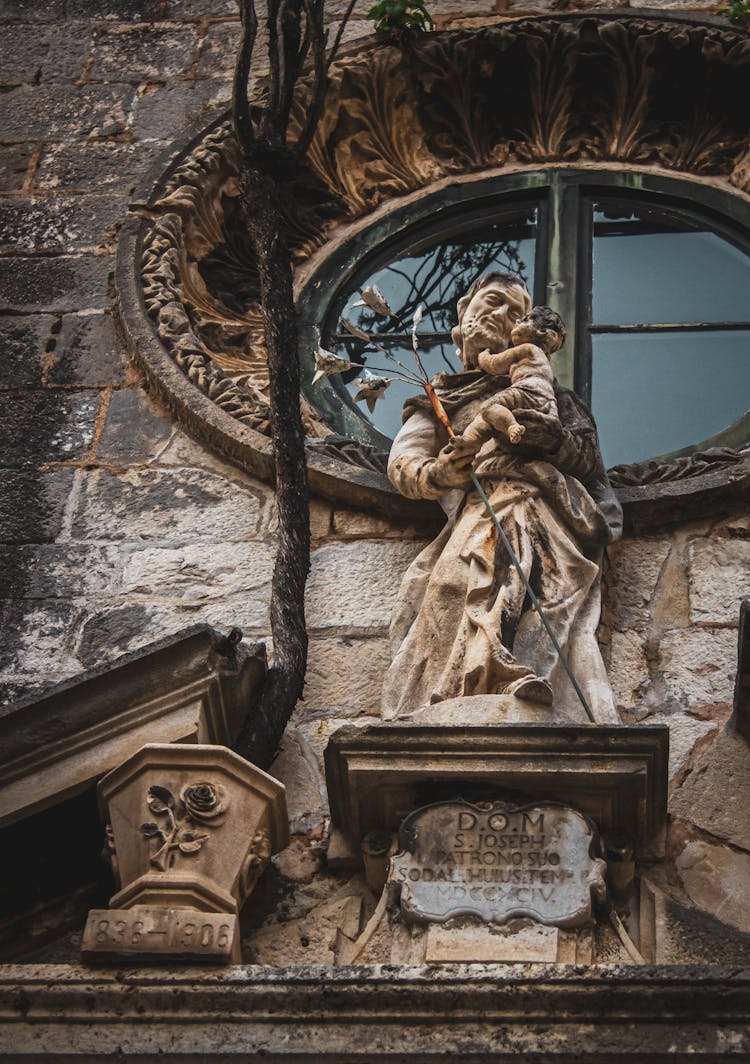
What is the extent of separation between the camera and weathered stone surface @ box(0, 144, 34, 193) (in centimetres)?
727

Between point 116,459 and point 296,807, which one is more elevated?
point 116,459

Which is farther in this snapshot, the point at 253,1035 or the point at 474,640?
the point at 474,640

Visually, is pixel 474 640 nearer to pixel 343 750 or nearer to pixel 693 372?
pixel 343 750

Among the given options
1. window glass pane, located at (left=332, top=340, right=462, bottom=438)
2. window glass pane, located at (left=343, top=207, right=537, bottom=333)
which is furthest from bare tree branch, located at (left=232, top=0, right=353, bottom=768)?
window glass pane, located at (left=343, top=207, right=537, bottom=333)

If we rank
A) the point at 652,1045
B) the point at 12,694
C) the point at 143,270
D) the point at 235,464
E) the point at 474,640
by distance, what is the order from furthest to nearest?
the point at 143,270 < the point at 235,464 < the point at 12,694 < the point at 474,640 < the point at 652,1045

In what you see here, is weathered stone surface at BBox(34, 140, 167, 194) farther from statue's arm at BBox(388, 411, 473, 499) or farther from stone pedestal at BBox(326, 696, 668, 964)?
stone pedestal at BBox(326, 696, 668, 964)

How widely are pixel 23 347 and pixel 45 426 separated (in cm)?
39

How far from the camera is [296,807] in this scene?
5.12m

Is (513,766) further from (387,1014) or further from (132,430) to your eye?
(132,430)

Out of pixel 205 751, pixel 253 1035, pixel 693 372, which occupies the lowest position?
pixel 253 1035

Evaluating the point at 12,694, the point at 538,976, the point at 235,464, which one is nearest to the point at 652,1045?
the point at 538,976

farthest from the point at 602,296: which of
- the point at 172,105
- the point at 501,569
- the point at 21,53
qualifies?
the point at 21,53

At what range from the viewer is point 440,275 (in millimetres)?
7055

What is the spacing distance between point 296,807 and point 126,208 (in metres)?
2.68
